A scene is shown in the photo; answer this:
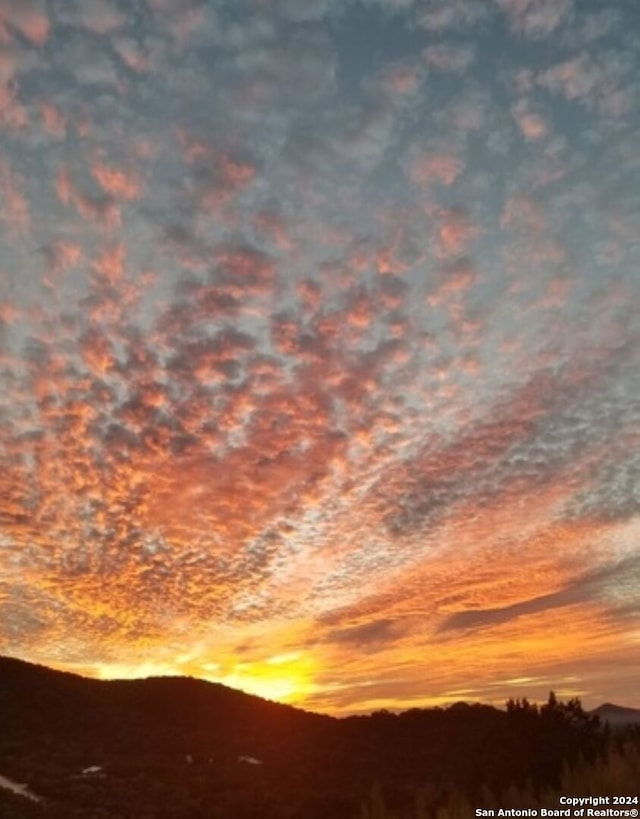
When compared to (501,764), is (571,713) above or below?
above

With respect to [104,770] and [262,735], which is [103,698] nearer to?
[262,735]

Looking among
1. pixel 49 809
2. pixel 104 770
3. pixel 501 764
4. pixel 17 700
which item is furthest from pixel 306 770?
pixel 17 700

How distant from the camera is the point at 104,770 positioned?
42.3 m

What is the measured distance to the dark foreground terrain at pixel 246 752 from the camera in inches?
910

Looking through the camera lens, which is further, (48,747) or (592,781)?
(48,747)

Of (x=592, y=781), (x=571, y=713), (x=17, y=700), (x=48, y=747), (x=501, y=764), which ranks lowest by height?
(x=592, y=781)

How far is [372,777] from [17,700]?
36.0 metres

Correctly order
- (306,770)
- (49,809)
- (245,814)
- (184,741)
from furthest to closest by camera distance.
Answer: (184,741) → (306,770) → (49,809) → (245,814)

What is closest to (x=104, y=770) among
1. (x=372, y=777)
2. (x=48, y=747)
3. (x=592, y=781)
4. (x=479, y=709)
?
(x=48, y=747)

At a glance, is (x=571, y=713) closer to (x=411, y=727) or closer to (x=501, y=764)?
(x=501, y=764)

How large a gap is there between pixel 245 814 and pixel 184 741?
3651cm

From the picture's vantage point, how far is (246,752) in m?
54.1

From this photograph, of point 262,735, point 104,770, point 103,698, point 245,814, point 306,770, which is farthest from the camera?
point 103,698

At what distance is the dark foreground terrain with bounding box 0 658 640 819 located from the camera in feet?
75.8
